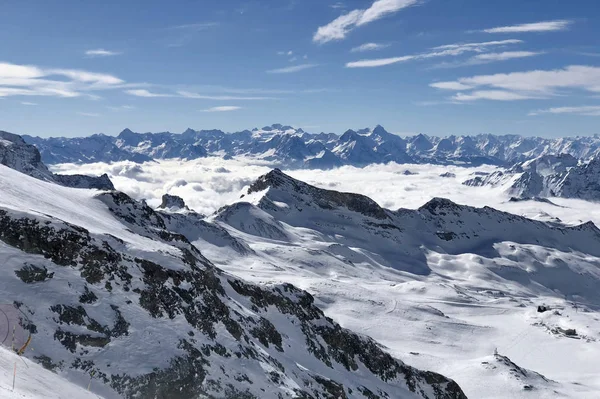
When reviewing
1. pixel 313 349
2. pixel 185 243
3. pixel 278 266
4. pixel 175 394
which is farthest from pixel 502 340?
pixel 175 394

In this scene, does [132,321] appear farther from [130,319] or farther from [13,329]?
[13,329]

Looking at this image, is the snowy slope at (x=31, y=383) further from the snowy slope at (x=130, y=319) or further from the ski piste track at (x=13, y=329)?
the snowy slope at (x=130, y=319)

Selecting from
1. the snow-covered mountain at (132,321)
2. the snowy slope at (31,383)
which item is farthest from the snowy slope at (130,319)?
the snowy slope at (31,383)

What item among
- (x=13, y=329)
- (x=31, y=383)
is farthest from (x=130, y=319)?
(x=31, y=383)

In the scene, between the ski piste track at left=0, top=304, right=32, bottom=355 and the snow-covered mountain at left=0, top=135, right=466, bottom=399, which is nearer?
the ski piste track at left=0, top=304, right=32, bottom=355

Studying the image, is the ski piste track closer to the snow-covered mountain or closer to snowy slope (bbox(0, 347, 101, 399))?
the snow-covered mountain

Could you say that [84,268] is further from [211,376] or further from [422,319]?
[422,319]

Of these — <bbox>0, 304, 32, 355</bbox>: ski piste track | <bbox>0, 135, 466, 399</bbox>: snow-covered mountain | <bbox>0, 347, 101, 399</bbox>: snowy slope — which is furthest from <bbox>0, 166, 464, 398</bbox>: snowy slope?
<bbox>0, 347, 101, 399</bbox>: snowy slope

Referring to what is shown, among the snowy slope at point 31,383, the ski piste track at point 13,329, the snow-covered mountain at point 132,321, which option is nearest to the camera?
the snowy slope at point 31,383

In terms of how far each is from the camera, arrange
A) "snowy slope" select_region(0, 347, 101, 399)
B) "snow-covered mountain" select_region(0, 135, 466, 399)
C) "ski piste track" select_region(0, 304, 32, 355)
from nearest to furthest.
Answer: "snowy slope" select_region(0, 347, 101, 399)
"ski piste track" select_region(0, 304, 32, 355)
"snow-covered mountain" select_region(0, 135, 466, 399)
